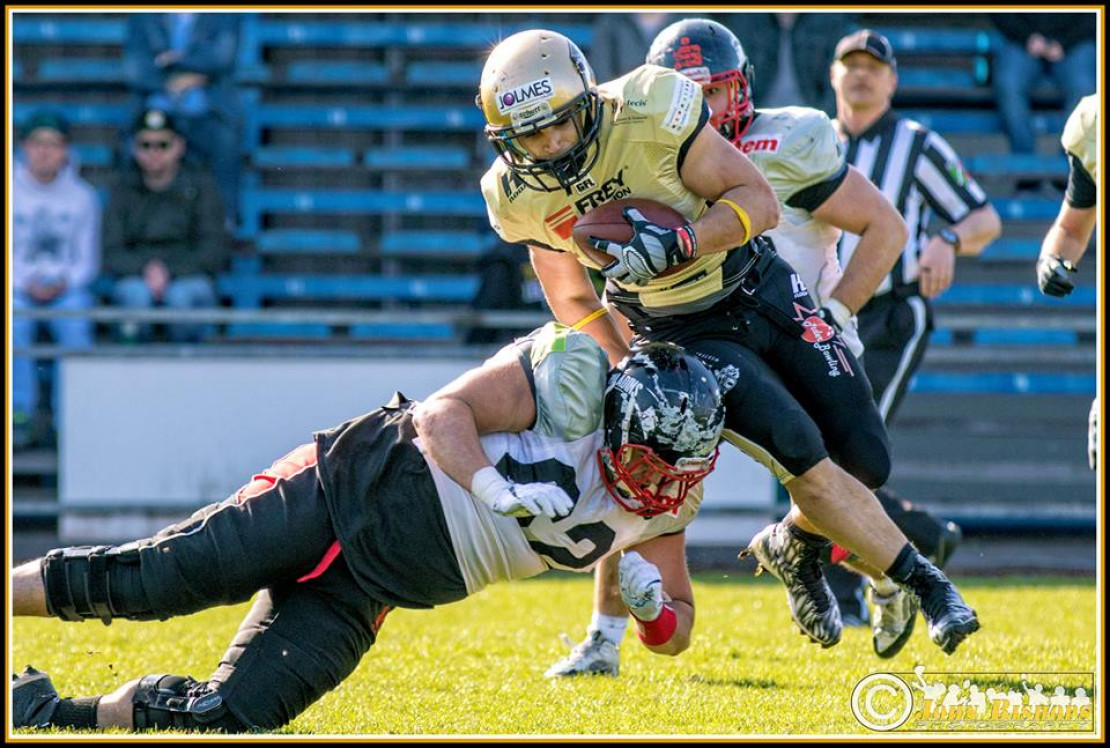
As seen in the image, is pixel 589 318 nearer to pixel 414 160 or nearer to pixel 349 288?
pixel 349 288

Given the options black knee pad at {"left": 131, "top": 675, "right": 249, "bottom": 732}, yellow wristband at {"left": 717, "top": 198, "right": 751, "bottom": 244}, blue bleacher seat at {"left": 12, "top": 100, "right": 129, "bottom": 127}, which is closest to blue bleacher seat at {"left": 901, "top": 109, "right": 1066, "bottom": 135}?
blue bleacher seat at {"left": 12, "top": 100, "right": 129, "bottom": 127}

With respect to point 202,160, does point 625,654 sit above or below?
below

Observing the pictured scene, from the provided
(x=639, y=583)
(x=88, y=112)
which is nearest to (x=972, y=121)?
(x=88, y=112)

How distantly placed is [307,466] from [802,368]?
4.50ft

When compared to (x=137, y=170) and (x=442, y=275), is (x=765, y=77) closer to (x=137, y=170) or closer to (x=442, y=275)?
(x=442, y=275)

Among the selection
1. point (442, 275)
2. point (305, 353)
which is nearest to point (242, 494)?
point (305, 353)

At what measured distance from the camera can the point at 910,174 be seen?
20.6 ft

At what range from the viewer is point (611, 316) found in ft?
15.0

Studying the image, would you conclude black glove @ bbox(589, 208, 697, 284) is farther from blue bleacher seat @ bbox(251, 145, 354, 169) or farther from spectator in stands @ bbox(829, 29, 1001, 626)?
blue bleacher seat @ bbox(251, 145, 354, 169)

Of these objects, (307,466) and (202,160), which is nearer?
(307,466)

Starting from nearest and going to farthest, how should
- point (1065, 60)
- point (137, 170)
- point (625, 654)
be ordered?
point (625, 654)
point (137, 170)
point (1065, 60)

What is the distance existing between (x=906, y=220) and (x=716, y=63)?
6.09 feet

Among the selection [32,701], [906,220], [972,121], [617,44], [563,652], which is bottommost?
[563,652]

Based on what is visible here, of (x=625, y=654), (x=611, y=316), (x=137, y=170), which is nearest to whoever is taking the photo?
(x=611, y=316)
